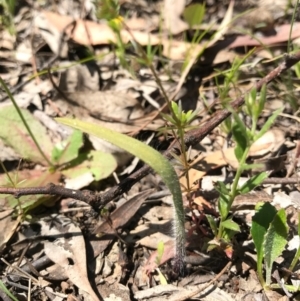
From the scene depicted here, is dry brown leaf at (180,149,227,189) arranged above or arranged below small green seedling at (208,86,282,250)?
below

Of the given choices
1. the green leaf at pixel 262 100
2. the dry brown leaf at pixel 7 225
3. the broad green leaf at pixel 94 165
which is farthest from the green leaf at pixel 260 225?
the dry brown leaf at pixel 7 225

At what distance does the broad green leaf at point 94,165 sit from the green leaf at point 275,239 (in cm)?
78

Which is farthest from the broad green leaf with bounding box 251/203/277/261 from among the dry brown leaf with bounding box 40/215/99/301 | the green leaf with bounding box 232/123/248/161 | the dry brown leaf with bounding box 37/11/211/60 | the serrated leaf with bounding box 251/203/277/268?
the dry brown leaf with bounding box 37/11/211/60

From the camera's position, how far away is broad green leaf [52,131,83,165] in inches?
86.9

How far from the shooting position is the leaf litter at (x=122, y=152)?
6.05ft

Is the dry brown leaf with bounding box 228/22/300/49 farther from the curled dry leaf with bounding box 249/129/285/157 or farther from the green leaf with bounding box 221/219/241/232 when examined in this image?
the green leaf with bounding box 221/219/241/232

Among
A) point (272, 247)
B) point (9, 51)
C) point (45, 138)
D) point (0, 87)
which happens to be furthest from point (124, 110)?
point (272, 247)

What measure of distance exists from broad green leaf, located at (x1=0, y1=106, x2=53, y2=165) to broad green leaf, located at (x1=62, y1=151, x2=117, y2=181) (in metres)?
0.15

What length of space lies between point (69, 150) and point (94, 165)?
0.51ft

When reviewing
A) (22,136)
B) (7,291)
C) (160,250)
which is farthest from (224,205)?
(22,136)

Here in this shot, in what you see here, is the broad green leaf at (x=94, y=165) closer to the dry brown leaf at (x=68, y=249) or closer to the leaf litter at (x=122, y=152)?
the leaf litter at (x=122, y=152)

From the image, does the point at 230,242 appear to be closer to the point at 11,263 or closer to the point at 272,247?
the point at 272,247

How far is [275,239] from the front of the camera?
1665mm

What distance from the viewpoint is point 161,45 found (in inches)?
107
